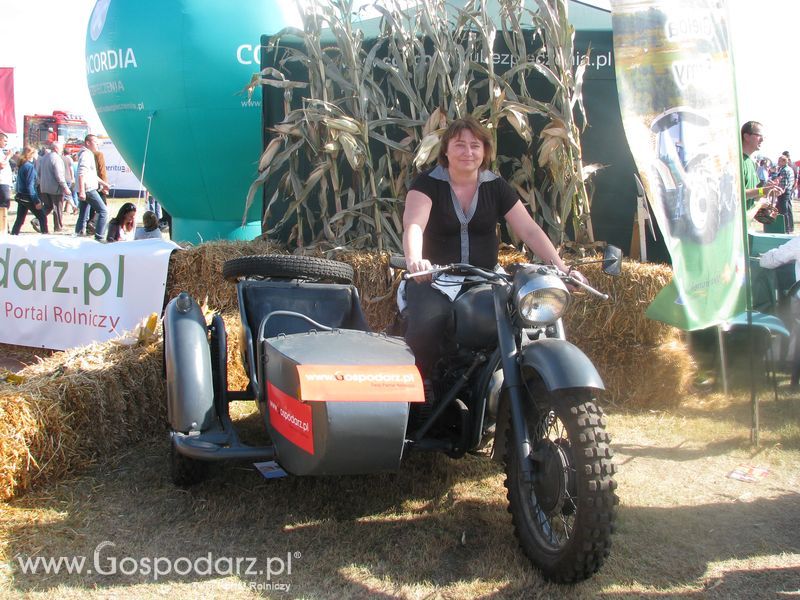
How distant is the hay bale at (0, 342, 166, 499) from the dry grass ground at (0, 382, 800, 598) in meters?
0.11

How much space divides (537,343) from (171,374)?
1.59m

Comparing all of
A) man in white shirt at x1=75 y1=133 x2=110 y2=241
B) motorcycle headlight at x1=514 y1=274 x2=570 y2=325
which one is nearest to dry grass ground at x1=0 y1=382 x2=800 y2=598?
motorcycle headlight at x1=514 y1=274 x2=570 y2=325

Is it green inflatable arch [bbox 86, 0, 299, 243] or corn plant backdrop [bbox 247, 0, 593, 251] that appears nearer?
corn plant backdrop [bbox 247, 0, 593, 251]

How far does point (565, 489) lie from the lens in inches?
97.0

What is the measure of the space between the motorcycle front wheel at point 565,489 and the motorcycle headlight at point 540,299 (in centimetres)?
25

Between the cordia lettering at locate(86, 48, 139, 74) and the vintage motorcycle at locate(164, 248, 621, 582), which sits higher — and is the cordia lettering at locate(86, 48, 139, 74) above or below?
above

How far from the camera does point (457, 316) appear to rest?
3039mm

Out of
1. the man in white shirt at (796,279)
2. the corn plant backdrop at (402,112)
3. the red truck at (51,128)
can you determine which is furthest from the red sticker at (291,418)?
the red truck at (51,128)

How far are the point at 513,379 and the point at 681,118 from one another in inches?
88.1

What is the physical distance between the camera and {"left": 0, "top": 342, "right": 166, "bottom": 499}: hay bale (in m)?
3.26

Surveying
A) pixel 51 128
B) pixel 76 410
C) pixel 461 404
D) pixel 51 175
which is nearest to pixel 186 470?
pixel 76 410

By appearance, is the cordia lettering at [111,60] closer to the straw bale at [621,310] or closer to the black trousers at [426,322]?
the straw bale at [621,310]

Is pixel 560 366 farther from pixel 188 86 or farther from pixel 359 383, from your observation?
pixel 188 86

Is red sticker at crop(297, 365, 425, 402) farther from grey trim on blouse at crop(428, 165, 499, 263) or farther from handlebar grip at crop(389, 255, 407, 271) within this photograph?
grey trim on blouse at crop(428, 165, 499, 263)
